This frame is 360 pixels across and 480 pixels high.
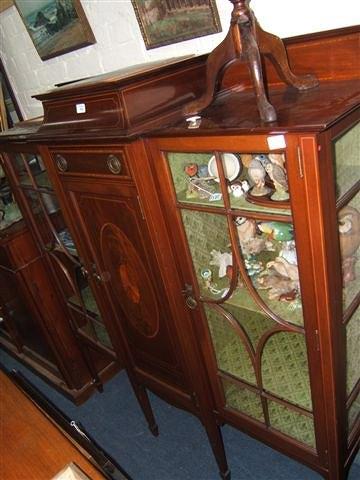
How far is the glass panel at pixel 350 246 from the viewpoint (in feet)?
3.22

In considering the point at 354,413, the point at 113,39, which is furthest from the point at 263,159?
the point at 113,39

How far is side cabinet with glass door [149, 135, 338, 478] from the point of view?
3.07 feet

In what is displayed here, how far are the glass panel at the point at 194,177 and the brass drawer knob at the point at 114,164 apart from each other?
0.49 ft

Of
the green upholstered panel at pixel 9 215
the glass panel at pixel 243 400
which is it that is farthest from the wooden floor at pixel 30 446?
the green upholstered panel at pixel 9 215

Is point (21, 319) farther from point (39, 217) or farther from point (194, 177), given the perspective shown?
point (194, 177)

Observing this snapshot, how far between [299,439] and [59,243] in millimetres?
1250

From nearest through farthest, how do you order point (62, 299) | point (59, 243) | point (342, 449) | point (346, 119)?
1. point (346, 119)
2. point (342, 449)
3. point (59, 243)
4. point (62, 299)

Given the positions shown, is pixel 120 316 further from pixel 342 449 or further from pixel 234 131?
pixel 234 131

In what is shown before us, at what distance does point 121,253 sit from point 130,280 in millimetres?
120

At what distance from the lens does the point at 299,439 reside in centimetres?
126

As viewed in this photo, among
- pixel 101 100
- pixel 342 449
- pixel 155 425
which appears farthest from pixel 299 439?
pixel 101 100

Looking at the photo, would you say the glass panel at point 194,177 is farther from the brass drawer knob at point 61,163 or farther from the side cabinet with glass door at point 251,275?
the brass drawer knob at point 61,163

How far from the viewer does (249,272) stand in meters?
1.14

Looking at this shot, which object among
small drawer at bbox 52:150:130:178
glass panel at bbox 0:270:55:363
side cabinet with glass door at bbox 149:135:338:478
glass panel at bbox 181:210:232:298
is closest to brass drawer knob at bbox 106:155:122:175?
small drawer at bbox 52:150:130:178
